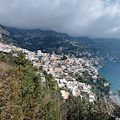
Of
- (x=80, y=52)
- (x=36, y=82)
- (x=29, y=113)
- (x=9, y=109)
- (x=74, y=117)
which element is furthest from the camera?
(x=80, y=52)

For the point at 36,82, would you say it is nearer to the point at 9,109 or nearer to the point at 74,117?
the point at 74,117

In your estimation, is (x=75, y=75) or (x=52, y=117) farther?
(x=75, y=75)

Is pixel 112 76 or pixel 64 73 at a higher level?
pixel 64 73

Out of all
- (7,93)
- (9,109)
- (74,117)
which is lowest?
(74,117)

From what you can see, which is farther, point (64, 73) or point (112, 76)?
point (112, 76)

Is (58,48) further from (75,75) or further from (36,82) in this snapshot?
(36,82)

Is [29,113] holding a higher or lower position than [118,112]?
higher

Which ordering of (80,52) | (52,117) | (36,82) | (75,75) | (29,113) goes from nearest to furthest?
(29,113) < (52,117) < (36,82) < (75,75) < (80,52)

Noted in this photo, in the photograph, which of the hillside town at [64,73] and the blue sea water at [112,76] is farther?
the blue sea water at [112,76]

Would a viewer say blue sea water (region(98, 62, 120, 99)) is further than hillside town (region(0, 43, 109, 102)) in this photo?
Yes

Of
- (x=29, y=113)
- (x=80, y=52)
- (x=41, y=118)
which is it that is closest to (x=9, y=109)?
(x=29, y=113)
